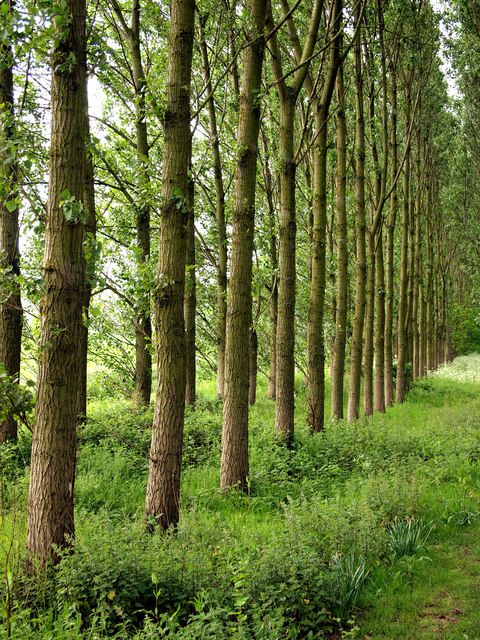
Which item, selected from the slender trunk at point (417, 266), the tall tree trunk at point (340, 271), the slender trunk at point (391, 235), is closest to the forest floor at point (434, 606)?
the tall tree trunk at point (340, 271)

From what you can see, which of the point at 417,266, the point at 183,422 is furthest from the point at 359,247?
the point at 417,266

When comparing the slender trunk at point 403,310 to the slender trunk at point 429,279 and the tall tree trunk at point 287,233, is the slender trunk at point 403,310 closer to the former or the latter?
the slender trunk at point 429,279

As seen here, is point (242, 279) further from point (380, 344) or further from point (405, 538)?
point (380, 344)

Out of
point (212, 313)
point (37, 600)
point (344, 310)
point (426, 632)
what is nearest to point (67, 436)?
point (37, 600)

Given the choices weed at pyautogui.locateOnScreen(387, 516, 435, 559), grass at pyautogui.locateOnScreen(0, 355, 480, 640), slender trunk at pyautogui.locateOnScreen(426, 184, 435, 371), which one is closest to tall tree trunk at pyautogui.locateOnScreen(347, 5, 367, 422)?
grass at pyautogui.locateOnScreen(0, 355, 480, 640)

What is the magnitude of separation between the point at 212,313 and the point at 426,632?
14.6 m

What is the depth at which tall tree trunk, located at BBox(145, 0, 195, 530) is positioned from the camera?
5336mm

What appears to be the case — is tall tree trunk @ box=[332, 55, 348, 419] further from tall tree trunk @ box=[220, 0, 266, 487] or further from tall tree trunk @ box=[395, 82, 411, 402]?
tall tree trunk @ box=[395, 82, 411, 402]

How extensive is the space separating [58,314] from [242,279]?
348 centimetres

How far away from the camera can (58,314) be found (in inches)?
162

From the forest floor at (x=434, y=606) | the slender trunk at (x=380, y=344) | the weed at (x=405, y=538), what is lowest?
the forest floor at (x=434, y=606)

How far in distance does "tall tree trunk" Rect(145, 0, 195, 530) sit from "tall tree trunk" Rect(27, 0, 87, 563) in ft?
4.19

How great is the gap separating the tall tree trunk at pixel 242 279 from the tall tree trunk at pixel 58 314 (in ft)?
10.8

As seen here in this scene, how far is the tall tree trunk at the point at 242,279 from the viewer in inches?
283
